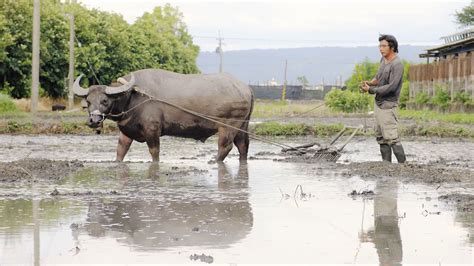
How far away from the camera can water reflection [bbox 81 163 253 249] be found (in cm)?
845

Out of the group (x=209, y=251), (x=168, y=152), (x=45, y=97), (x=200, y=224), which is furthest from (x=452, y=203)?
(x=45, y=97)

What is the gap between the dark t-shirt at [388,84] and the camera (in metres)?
15.7

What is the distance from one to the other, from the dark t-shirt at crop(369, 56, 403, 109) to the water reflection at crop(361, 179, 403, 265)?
3.38m

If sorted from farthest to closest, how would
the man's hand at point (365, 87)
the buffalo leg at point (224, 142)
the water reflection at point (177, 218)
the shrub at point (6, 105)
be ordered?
the shrub at point (6, 105) < the buffalo leg at point (224, 142) < the man's hand at point (365, 87) < the water reflection at point (177, 218)

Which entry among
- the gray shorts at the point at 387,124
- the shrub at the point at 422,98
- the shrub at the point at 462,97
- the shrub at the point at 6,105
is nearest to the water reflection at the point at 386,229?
the gray shorts at the point at 387,124

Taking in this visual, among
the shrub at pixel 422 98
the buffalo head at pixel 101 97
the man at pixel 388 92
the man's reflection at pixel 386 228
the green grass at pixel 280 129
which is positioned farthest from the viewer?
the shrub at pixel 422 98

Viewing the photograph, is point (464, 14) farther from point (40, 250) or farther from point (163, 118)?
point (40, 250)

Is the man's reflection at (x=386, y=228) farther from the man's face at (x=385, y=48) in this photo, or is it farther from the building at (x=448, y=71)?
the building at (x=448, y=71)

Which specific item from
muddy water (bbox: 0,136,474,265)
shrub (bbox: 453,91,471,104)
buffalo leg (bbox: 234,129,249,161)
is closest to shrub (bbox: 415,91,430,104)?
shrub (bbox: 453,91,471,104)

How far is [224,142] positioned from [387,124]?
Answer: 284 cm

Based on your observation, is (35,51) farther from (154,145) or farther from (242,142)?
(154,145)

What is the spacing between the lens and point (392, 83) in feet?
51.3

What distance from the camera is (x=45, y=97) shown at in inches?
2099

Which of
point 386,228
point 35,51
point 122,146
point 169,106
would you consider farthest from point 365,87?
point 35,51
